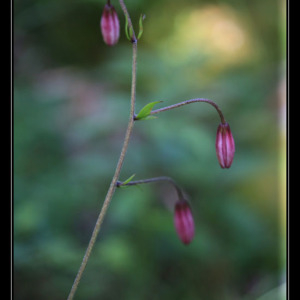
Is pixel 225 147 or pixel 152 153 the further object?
pixel 152 153

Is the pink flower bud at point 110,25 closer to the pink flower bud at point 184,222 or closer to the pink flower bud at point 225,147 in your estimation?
the pink flower bud at point 225,147

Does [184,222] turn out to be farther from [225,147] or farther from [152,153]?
[152,153]

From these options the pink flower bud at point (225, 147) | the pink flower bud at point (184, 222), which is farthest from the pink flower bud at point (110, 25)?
the pink flower bud at point (184, 222)

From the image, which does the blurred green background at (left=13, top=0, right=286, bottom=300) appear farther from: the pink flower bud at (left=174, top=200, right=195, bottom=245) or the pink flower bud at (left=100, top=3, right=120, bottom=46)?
the pink flower bud at (left=100, top=3, right=120, bottom=46)

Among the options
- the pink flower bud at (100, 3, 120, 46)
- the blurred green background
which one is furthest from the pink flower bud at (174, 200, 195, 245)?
the pink flower bud at (100, 3, 120, 46)

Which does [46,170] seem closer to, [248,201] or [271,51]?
[248,201]

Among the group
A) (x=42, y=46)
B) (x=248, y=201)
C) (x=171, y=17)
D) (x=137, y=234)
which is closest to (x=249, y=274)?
(x=248, y=201)

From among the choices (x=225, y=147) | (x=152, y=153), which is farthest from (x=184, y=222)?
(x=152, y=153)
